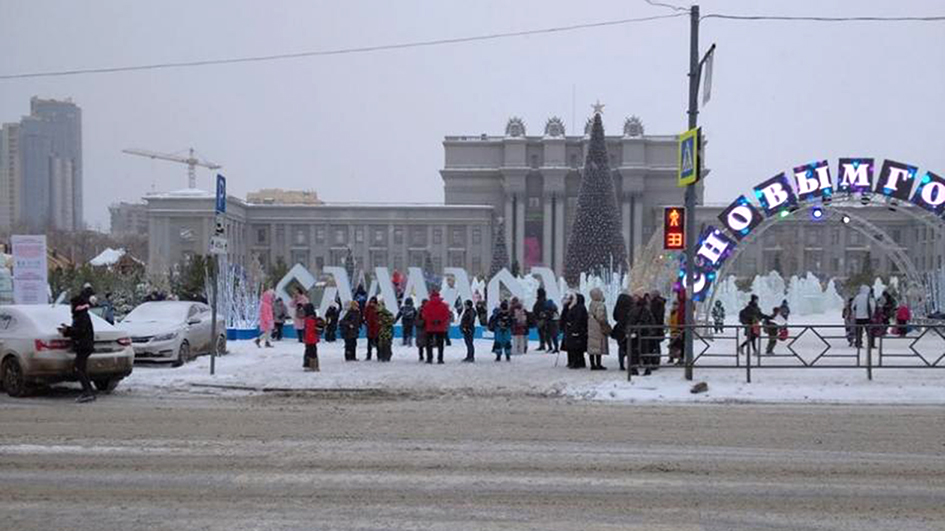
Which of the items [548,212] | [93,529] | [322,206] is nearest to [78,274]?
[93,529]

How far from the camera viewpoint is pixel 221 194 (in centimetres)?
1800

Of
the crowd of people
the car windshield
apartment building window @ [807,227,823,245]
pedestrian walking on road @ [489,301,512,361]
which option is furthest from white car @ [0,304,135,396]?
apartment building window @ [807,227,823,245]

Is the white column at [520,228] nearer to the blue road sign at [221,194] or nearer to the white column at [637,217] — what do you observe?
the white column at [637,217]

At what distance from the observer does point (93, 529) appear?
7023 millimetres

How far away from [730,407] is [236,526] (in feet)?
30.8

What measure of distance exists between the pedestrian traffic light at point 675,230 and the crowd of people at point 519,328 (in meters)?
1.53

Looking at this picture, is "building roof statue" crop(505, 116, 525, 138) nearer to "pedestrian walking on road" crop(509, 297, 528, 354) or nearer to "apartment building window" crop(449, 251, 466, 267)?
"apartment building window" crop(449, 251, 466, 267)

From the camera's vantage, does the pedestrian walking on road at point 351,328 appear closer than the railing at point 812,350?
No

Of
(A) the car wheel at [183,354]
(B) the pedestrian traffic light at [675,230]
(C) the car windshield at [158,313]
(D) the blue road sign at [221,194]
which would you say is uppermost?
(D) the blue road sign at [221,194]

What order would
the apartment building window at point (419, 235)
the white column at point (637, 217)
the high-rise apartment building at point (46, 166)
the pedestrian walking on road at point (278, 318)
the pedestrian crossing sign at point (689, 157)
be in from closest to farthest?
the pedestrian crossing sign at point (689, 157)
the pedestrian walking on road at point (278, 318)
the apartment building window at point (419, 235)
the white column at point (637, 217)
the high-rise apartment building at point (46, 166)

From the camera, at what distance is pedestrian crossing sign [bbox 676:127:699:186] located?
1684 cm

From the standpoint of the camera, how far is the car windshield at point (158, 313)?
68.0 ft

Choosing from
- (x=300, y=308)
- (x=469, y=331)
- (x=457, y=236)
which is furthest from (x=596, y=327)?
(x=457, y=236)

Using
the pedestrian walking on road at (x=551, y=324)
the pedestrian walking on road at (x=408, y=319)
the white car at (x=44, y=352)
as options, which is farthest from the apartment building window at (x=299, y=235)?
the white car at (x=44, y=352)
